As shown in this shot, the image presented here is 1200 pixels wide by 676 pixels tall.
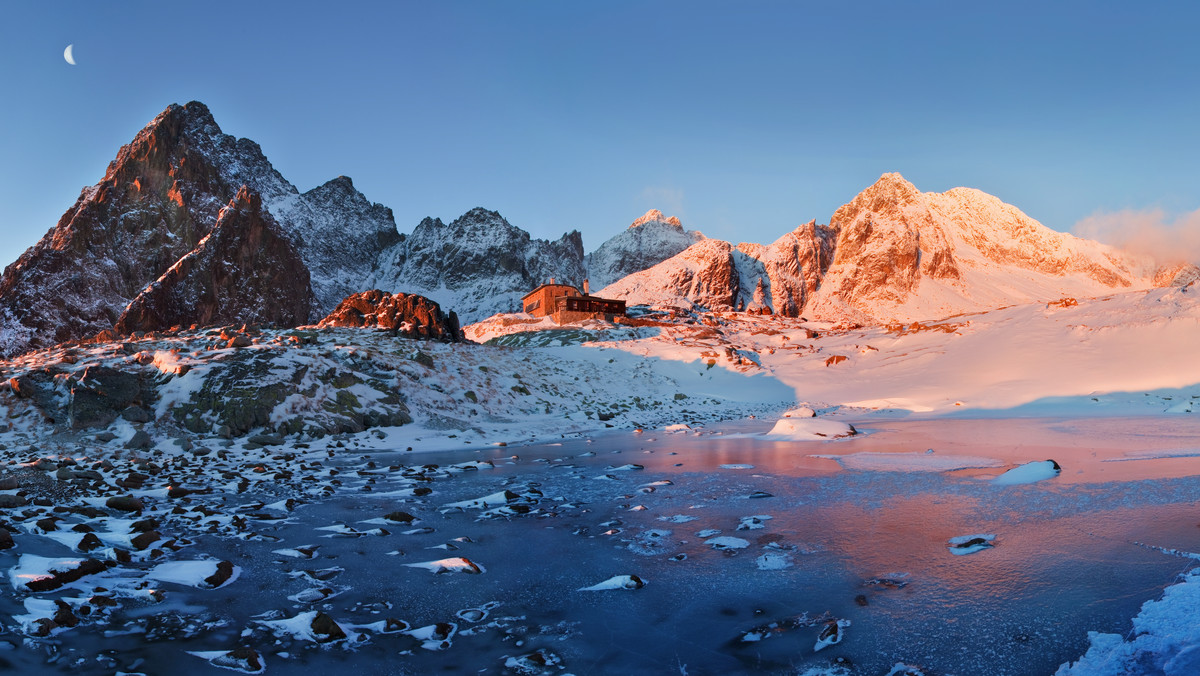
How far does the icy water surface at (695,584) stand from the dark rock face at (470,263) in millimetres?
157714

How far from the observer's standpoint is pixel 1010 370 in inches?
960

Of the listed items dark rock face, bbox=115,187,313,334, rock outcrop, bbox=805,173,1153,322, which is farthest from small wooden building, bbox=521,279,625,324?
rock outcrop, bbox=805,173,1153,322

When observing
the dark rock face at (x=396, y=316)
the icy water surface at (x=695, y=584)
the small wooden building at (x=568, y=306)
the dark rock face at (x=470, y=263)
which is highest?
the dark rock face at (x=470, y=263)

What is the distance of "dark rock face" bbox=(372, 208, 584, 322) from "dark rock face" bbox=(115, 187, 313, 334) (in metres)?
Answer: 61.2

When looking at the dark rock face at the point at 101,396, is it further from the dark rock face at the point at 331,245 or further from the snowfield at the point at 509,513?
the dark rock face at the point at 331,245

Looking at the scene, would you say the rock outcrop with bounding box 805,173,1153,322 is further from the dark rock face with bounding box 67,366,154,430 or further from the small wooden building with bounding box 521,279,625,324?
the dark rock face with bounding box 67,366,154,430

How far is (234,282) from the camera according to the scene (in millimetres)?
95312

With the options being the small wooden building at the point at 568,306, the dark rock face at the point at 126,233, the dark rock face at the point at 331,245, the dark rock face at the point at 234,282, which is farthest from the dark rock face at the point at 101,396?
the dark rock face at the point at 331,245

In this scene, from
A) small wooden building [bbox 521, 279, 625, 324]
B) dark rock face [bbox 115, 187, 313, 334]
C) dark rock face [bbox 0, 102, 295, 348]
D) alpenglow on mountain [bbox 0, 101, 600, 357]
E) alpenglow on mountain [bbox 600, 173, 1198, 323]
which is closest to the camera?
small wooden building [bbox 521, 279, 625, 324]

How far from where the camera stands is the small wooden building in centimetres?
7356

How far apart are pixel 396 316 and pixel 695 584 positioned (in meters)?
29.9

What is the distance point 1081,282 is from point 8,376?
253618mm

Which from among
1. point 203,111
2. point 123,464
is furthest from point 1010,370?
point 203,111

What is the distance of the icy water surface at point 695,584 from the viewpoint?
3.37 m
